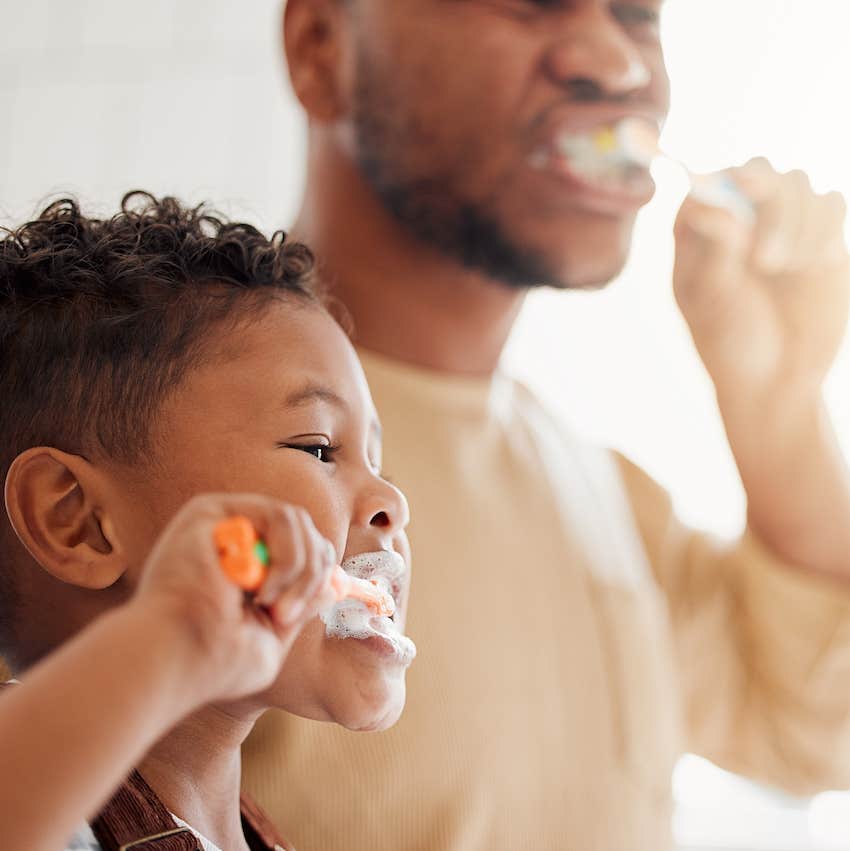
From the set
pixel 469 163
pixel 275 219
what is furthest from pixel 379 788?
pixel 275 219

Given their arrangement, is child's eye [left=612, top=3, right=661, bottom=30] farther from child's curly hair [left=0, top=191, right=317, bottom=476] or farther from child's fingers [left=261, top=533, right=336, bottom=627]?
child's fingers [left=261, top=533, right=336, bottom=627]

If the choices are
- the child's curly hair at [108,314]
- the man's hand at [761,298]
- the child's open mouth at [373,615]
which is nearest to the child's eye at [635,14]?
the man's hand at [761,298]

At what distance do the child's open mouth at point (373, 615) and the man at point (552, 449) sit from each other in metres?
0.16

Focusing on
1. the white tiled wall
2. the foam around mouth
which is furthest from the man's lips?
the white tiled wall

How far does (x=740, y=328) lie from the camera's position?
0.86 meters

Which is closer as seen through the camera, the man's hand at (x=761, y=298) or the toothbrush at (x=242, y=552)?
the toothbrush at (x=242, y=552)

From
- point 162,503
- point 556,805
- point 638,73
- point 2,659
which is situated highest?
point 638,73

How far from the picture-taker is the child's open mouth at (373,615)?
0.49m

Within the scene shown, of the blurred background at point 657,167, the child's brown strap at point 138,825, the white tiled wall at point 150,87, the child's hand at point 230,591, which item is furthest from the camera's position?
the white tiled wall at point 150,87

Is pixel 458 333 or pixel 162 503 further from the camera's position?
pixel 458 333

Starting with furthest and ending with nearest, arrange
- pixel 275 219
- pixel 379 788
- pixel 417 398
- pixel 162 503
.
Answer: pixel 275 219 < pixel 417 398 < pixel 379 788 < pixel 162 503

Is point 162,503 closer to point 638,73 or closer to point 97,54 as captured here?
point 638,73

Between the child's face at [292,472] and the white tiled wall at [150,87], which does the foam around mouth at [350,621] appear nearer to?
the child's face at [292,472]

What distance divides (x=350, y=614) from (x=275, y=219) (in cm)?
89
